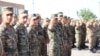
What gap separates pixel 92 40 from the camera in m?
16.1

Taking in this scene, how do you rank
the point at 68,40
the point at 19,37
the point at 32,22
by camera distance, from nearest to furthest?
1. the point at 19,37
2. the point at 32,22
3. the point at 68,40

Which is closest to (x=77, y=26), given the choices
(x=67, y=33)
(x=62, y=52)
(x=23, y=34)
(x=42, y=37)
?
(x=67, y=33)

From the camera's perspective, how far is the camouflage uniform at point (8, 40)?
6.18 m

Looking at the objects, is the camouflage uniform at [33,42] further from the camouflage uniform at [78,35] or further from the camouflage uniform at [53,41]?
the camouflage uniform at [78,35]

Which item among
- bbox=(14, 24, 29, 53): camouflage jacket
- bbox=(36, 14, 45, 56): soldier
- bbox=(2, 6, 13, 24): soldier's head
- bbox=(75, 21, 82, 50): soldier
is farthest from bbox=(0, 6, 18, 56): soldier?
bbox=(75, 21, 82, 50): soldier

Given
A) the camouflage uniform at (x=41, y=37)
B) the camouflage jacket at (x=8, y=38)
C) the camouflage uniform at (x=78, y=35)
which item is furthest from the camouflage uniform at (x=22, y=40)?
the camouflage uniform at (x=78, y=35)

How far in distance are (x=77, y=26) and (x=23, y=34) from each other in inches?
418

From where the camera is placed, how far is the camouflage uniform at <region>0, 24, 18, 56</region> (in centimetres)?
618

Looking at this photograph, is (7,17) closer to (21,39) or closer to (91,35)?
(21,39)

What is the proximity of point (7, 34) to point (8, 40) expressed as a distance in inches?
4.6

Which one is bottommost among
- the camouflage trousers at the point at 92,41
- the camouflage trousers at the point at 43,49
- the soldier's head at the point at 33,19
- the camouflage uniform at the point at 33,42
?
the camouflage trousers at the point at 92,41

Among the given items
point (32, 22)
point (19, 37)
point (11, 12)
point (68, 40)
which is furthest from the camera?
point (68, 40)

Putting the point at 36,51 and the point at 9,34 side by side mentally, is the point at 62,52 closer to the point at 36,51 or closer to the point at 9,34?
the point at 36,51

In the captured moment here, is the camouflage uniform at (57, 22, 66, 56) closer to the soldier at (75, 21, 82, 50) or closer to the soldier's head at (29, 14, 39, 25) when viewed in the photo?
the soldier's head at (29, 14, 39, 25)
